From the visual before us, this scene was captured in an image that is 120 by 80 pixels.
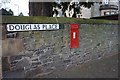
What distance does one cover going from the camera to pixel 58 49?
8.72 m

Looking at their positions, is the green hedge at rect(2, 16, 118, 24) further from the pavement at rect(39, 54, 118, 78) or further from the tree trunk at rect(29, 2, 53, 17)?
the pavement at rect(39, 54, 118, 78)

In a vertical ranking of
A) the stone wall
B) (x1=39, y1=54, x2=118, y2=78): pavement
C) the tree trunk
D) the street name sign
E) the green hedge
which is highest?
the tree trunk

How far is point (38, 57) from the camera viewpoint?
7.93 m

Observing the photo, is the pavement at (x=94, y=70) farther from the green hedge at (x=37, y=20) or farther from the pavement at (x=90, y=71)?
the green hedge at (x=37, y=20)

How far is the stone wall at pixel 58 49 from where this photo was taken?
24.8 feet

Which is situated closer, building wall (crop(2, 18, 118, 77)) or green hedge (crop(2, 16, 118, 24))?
green hedge (crop(2, 16, 118, 24))

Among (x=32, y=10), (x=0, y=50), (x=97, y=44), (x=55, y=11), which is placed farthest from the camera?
(x=55, y=11)

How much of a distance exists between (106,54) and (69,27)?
308 cm

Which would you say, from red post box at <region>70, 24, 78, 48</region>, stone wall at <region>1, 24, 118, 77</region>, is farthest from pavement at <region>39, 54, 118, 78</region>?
red post box at <region>70, 24, 78, 48</region>

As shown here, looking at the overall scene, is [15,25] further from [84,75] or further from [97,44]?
[97,44]

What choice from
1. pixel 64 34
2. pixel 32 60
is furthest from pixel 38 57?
pixel 64 34

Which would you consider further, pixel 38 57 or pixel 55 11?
pixel 55 11

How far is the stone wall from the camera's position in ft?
24.8

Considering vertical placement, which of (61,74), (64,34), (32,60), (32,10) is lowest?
(61,74)
